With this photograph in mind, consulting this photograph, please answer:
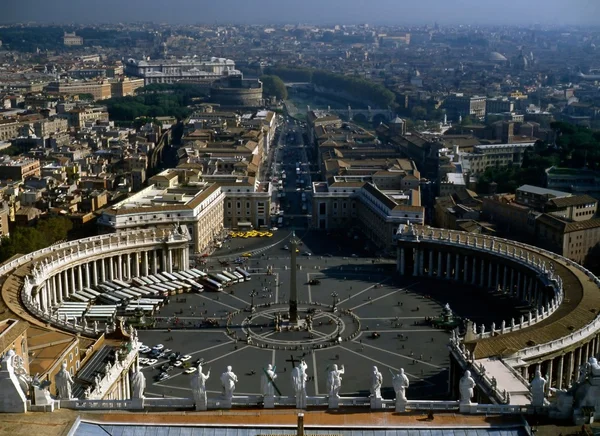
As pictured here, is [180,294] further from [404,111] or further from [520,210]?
[404,111]

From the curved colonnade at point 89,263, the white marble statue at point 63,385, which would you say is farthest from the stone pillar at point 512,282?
the white marble statue at point 63,385

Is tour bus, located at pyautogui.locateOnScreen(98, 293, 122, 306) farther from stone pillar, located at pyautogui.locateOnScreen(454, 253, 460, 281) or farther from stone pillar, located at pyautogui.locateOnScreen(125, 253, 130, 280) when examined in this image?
stone pillar, located at pyautogui.locateOnScreen(454, 253, 460, 281)

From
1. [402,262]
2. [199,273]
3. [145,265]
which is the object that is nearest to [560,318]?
[402,262]

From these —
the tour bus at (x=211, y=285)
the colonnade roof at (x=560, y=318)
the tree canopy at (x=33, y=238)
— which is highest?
the colonnade roof at (x=560, y=318)

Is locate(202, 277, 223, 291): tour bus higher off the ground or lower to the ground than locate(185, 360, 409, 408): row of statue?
lower

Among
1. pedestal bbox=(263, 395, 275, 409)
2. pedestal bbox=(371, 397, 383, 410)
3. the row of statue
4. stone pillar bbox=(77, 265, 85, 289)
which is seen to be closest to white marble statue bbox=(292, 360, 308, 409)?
the row of statue

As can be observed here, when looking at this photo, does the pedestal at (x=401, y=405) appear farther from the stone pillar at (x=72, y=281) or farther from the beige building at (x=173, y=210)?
the beige building at (x=173, y=210)
